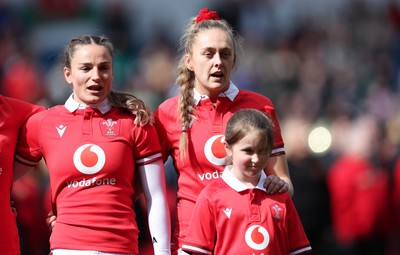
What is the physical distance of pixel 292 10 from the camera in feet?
59.3

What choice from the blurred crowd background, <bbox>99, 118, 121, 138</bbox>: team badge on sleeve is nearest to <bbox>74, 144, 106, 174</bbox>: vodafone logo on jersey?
<bbox>99, 118, 121, 138</bbox>: team badge on sleeve

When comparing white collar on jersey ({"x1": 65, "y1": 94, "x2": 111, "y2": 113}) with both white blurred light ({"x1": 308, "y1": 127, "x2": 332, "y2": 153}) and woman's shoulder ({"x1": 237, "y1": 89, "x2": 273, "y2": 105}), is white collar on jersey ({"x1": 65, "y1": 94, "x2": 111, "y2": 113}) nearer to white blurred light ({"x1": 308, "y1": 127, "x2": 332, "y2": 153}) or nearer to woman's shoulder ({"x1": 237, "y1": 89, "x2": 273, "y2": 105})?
woman's shoulder ({"x1": 237, "y1": 89, "x2": 273, "y2": 105})

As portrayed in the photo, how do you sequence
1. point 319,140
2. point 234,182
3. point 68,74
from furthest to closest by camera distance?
point 319,140 → point 68,74 → point 234,182

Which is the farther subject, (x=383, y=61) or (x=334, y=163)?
(x=383, y=61)

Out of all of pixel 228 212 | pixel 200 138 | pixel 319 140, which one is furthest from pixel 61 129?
pixel 319 140

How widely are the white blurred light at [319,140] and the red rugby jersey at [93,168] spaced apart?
7.82 metres

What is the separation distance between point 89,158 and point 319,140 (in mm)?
8428

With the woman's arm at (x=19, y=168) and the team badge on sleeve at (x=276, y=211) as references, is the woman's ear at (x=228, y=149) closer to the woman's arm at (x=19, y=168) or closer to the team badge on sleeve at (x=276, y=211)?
the team badge on sleeve at (x=276, y=211)

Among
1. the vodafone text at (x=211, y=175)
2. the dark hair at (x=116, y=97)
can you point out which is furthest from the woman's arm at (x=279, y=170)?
the dark hair at (x=116, y=97)

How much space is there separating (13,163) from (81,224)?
2.18 ft

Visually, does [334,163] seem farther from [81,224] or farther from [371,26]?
[81,224]

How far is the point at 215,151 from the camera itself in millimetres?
6191

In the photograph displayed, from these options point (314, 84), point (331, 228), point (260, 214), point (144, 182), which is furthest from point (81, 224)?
point (314, 84)

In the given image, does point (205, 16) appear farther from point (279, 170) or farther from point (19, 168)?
point (19, 168)
